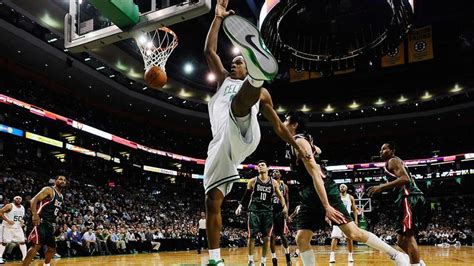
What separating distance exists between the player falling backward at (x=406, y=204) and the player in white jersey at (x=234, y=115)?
99.4 inches

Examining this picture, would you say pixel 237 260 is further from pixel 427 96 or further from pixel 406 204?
pixel 427 96

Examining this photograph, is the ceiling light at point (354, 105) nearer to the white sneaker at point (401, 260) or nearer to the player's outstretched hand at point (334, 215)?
the white sneaker at point (401, 260)

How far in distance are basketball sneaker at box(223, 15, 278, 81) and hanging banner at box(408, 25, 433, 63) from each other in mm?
19600

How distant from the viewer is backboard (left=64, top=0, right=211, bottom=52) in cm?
635

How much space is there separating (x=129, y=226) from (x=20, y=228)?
903 centimetres

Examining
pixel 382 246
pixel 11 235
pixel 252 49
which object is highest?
pixel 252 49

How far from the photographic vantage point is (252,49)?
2.81 metres

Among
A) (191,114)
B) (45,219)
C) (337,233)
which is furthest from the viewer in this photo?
(191,114)

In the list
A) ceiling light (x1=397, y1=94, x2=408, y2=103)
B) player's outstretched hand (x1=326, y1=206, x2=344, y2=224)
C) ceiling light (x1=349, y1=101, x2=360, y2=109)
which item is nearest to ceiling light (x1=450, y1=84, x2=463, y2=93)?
ceiling light (x1=397, y1=94, x2=408, y2=103)

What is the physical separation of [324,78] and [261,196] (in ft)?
75.3

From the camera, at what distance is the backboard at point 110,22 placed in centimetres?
635

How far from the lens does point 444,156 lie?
35.3 meters

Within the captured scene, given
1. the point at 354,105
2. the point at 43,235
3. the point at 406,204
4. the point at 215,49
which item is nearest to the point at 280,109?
the point at 354,105

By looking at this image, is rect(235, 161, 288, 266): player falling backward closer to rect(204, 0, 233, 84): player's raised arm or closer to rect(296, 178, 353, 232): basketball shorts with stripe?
rect(296, 178, 353, 232): basketball shorts with stripe
